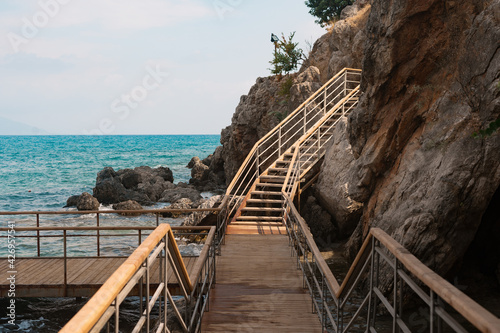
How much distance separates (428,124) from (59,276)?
7313 mm

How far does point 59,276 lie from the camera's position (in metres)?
7.79

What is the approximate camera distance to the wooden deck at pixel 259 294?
5.57 meters

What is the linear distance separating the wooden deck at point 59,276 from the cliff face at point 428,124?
13.4ft

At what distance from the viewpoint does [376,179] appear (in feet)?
34.3

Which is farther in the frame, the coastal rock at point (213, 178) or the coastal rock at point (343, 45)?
the coastal rock at point (213, 178)

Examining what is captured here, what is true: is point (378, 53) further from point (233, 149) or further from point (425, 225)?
point (233, 149)

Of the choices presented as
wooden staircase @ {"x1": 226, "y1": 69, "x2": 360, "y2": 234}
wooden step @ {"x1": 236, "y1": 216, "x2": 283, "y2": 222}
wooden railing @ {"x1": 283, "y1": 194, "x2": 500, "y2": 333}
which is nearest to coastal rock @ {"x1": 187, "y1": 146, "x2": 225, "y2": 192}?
wooden staircase @ {"x1": 226, "y1": 69, "x2": 360, "y2": 234}

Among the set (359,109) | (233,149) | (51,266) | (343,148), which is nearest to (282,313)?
(51,266)

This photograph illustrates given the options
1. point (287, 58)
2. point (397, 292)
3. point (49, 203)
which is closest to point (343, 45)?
point (287, 58)

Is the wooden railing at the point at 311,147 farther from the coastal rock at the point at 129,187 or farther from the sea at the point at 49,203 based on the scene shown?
the coastal rock at the point at 129,187

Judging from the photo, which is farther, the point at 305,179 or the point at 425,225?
the point at 305,179

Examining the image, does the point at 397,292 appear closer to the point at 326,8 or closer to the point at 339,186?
the point at 339,186

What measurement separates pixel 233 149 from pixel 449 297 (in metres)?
24.6

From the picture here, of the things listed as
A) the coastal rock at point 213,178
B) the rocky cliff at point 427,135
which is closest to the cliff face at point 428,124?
the rocky cliff at point 427,135
